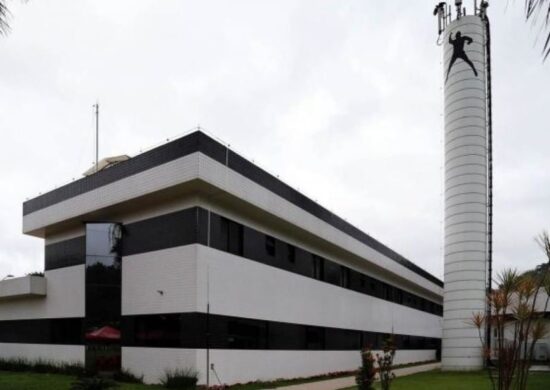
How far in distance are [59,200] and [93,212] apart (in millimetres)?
2527

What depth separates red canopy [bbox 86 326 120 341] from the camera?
19172 mm

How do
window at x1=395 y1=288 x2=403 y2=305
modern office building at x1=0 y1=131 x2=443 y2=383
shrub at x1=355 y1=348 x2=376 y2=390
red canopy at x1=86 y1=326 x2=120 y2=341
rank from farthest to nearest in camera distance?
window at x1=395 y1=288 x2=403 y2=305, red canopy at x1=86 y1=326 x2=120 y2=341, modern office building at x1=0 y1=131 x2=443 y2=383, shrub at x1=355 y1=348 x2=376 y2=390

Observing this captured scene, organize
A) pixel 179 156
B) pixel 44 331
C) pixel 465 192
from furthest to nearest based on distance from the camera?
pixel 465 192 → pixel 44 331 → pixel 179 156

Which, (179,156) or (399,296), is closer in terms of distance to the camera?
(179,156)

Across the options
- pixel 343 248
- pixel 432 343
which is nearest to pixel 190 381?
pixel 343 248

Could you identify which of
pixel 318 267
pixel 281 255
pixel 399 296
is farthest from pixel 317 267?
pixel 399 296

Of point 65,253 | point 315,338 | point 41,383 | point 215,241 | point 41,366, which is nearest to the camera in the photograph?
point 41,383

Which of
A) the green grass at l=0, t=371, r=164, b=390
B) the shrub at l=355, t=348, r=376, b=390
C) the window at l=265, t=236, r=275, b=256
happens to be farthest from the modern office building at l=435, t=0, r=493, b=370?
the green grass at l=0, t=371, r=164, b=390

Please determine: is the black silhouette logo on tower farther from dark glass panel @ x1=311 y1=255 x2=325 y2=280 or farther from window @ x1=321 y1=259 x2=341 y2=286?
dark glass panel @ x1=311 y1=255 x2=325 y2=280

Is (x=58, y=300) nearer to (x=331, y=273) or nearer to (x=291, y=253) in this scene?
(x=291, y=253)

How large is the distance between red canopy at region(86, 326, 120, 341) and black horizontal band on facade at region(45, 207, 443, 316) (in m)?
2.57

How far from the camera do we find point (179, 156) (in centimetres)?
1747

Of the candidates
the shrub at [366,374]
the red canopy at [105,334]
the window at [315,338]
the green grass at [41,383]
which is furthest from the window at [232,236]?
the shrub at [366,374]

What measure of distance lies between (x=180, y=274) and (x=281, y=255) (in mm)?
5924
